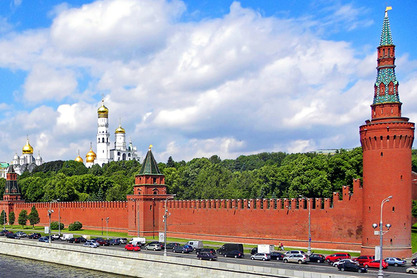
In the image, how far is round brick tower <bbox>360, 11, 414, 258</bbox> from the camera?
52219 mm

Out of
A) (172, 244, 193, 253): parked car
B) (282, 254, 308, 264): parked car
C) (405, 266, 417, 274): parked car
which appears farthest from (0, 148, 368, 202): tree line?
(405, 266, 417, 274): parked car

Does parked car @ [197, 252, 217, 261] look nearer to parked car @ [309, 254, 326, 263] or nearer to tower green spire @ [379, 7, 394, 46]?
parked car @ [309, 254, 326, 263]

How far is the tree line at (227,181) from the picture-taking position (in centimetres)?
7244

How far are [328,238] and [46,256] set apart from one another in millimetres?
32136

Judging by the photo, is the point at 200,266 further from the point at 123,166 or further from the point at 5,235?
the point at 123,166

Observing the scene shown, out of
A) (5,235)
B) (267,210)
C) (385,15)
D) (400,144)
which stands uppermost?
(385,15)

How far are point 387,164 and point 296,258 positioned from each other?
12296mm

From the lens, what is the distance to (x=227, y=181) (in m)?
110

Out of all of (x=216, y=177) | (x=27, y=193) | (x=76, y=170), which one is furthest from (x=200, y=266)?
(x=76, y=170)

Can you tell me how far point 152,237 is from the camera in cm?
7806

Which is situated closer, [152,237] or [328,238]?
[328,238]

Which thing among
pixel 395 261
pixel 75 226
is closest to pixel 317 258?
pixel 395 261

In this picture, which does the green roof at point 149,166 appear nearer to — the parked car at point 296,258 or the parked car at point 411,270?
the parked car at point 296,258

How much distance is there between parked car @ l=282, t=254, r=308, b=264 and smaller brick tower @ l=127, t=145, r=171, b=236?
107 ft
